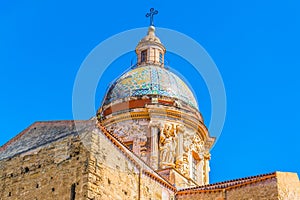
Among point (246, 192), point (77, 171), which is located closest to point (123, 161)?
point (77, 171)

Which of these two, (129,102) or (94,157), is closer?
(94,157)

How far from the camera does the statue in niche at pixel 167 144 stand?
31341 millimetres

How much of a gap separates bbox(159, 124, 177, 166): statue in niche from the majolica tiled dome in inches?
93.2

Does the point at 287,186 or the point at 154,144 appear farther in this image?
the point at 154,144

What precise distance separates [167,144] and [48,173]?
10.7 metres

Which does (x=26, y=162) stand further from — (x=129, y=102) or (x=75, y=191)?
(x=129, y=102)

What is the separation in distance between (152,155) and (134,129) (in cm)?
201

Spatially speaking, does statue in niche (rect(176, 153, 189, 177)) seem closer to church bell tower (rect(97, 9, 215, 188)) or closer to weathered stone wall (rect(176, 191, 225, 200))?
church bell tower (rect(97, 9, 215, 188))

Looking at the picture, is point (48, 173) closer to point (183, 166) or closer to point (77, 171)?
point (77, 171)

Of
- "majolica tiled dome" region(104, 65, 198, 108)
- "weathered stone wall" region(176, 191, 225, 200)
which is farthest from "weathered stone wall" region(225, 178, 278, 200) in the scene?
"majolica tiled dome" region(104, 65, 198, 108)

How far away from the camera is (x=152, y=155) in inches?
Result: 1235

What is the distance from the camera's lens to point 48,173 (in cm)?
2230

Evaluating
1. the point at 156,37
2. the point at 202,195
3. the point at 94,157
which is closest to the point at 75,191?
the point at 94,157

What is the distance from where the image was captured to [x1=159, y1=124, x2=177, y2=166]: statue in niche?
31.3 m
